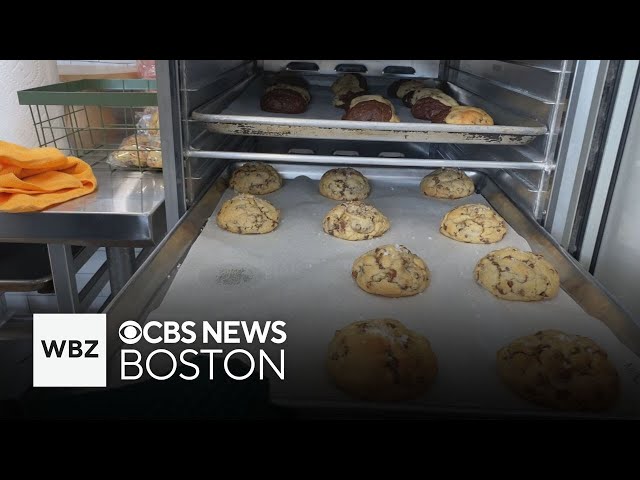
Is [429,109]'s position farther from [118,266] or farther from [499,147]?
[118,266]

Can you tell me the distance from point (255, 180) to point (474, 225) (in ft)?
2.65

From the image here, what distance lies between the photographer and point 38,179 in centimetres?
165

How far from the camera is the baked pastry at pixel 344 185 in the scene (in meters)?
1.90

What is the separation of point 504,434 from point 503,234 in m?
0.95

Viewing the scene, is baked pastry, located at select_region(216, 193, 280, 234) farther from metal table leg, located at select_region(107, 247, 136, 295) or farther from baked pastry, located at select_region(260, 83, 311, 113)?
metal table leg, located at select_region(107, 247, 136, 295)

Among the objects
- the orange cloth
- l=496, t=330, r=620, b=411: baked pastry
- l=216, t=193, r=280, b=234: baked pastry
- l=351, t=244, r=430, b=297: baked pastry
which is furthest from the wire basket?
l=496, t=330, r=620, b=411: baked pastry

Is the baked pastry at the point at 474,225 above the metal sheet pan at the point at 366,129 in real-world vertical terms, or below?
below

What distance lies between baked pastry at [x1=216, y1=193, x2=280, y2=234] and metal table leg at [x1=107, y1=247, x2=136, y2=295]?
79cm

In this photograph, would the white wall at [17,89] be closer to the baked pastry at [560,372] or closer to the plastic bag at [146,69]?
the plastic bag at [146,69]

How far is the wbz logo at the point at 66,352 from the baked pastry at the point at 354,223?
0.92m

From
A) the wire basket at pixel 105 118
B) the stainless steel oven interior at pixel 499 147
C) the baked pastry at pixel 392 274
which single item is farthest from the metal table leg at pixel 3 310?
the baked pastry at pixel 392 274

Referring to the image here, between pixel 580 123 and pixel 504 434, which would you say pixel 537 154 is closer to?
pixel 580 123

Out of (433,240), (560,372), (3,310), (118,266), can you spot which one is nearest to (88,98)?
(118,266)

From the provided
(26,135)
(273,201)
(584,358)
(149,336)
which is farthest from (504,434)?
(26,135)
